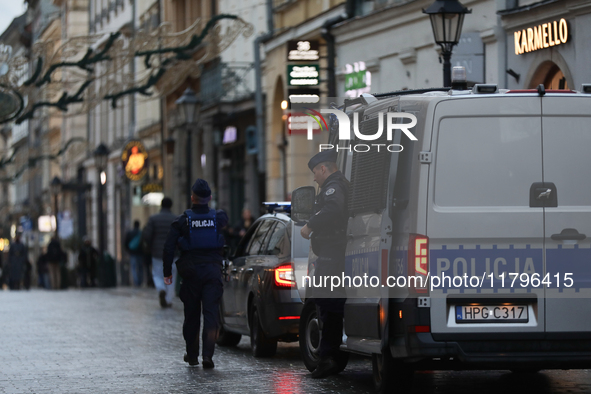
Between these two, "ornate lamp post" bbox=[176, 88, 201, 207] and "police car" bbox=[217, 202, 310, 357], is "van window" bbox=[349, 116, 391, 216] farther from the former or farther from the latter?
"ornate lamp post" bbox=[176, 88, 201, 207]

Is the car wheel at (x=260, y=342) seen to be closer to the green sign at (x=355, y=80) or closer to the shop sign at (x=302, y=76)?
the green sign at (x=355, y=80)

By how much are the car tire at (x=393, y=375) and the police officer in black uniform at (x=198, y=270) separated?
320 cm

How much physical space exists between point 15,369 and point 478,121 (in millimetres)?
5799

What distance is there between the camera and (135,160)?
40344mm

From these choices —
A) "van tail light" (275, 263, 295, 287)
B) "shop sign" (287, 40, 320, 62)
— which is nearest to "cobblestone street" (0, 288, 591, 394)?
"van tail light" (275, 263, 295, 287)

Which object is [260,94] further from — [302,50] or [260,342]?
[260,342]

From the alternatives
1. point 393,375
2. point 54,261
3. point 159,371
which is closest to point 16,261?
point 54,261

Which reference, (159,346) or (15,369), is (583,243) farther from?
(159,346)

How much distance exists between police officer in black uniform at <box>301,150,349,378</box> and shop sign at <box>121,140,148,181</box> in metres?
29.0

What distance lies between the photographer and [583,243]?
866 centimetres

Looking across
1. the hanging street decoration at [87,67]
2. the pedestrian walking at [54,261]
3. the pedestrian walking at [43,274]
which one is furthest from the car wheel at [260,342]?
the pedestrian walking at [43,274]

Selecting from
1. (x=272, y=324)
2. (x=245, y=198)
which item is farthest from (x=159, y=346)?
(x=245, y=198)

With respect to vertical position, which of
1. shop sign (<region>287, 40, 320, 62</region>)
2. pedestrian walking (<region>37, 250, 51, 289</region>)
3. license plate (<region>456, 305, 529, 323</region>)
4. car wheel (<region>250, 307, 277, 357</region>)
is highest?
shop sign (<region>287, 40, 320, 62</region>)

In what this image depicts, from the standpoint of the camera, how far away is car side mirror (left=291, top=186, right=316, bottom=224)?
423 inches
